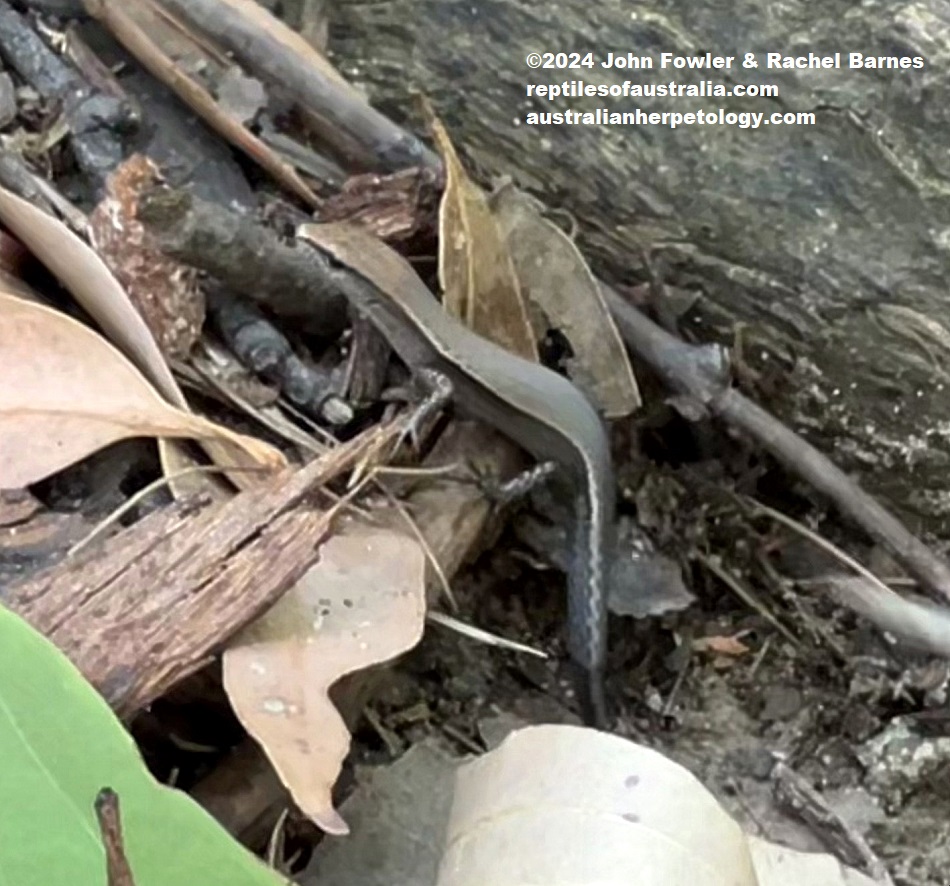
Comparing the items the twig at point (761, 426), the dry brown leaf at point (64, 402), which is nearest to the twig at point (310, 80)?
the twig at point (761, 426)

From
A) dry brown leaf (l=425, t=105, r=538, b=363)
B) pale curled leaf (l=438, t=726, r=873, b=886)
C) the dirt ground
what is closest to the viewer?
pale curled leaf (l=438, t=726, r=873, b=886)

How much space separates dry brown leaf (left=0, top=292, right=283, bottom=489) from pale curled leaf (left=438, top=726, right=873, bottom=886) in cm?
36

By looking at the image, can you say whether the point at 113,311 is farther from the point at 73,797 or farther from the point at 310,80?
the point at 73,797

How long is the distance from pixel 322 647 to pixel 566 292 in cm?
56

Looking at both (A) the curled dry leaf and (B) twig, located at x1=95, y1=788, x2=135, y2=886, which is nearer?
(B) twig, located at x1=95, y1=788, x2=135, y2=886

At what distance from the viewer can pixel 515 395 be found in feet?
5.42

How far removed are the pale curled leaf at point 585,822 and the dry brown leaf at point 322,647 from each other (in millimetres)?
108

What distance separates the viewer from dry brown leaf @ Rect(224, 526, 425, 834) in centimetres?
115

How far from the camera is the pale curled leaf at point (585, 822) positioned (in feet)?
3.70

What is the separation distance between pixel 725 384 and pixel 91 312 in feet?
2.07

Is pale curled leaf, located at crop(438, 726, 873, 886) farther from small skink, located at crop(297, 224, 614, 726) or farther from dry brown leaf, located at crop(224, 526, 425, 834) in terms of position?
small skink, located at crop(297, 224, 614, 726)

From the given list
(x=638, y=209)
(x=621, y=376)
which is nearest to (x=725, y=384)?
(x=621, y=376)

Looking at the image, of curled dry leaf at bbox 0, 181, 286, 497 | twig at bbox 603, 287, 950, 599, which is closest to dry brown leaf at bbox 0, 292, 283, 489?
curled dry leaf at bbox 0, 181, 286, 497

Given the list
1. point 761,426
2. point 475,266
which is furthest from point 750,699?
point 475,266
